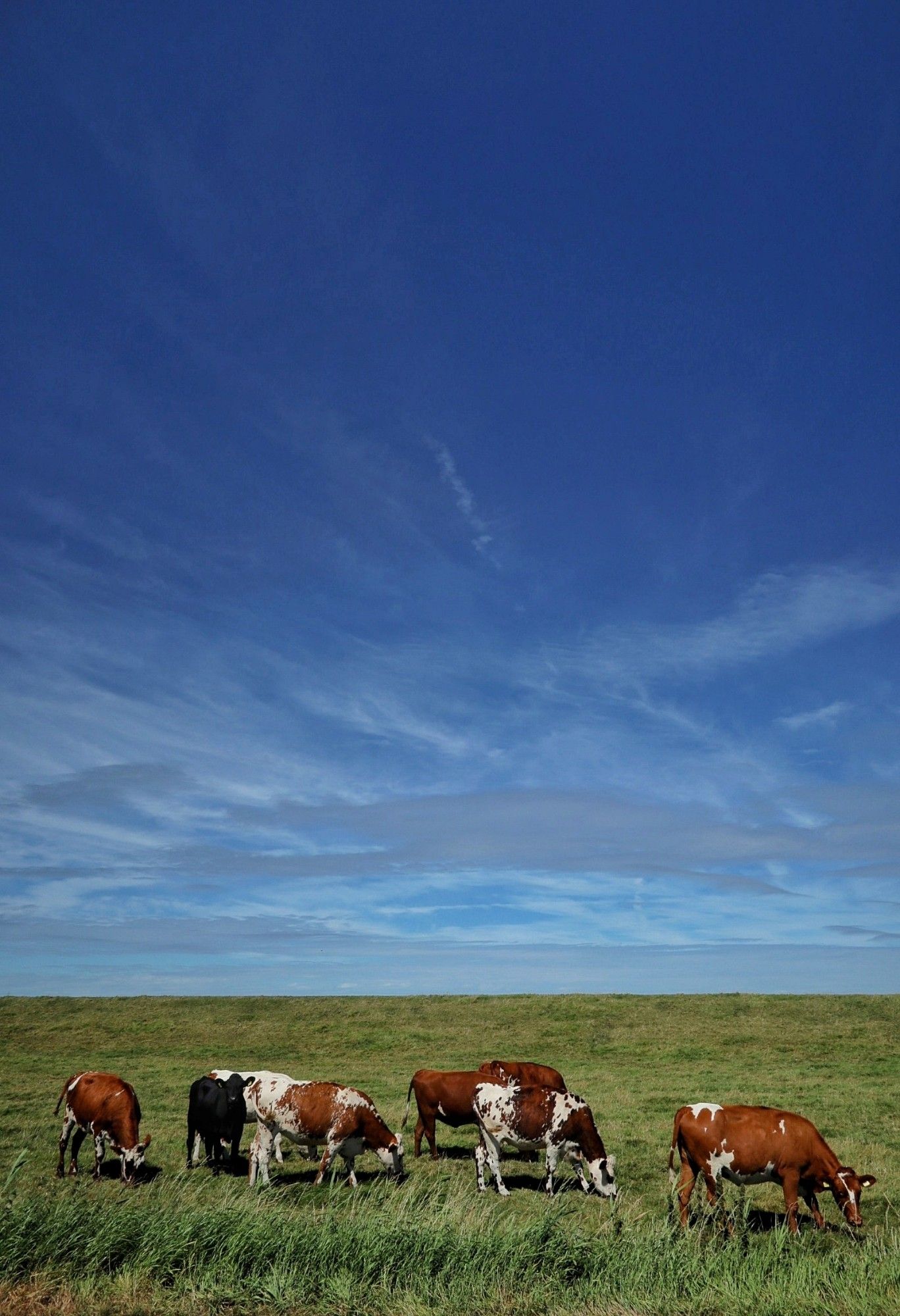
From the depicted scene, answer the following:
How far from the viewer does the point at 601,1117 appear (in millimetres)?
23594

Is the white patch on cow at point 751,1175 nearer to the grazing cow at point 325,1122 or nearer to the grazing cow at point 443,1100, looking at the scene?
the grazing cow at point 325,1122

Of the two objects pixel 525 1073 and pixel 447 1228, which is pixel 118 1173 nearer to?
pixel 447 1228

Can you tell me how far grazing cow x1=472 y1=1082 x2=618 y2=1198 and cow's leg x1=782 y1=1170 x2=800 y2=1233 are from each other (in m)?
3.50

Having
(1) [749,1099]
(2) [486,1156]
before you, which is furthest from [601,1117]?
(2) [486,1156]

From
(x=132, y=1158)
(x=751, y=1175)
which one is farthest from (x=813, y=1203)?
(x=132, y=1158)

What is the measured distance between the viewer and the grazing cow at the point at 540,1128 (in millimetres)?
16156

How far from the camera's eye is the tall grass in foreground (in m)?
9.30

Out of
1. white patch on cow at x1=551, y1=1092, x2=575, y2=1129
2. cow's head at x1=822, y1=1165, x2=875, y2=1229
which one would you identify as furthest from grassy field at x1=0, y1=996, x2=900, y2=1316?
white patch on cow at x1=551, y1=1092, x2=575, y2=1129

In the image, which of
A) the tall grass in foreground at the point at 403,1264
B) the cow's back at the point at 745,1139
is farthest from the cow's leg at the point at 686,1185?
the tall grass in foreground at the point at 403,1264

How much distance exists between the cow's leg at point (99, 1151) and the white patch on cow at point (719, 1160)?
11554mm

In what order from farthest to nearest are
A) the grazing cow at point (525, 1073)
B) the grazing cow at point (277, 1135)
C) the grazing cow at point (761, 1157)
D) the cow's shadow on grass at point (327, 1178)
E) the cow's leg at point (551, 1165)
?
the grazing cow at point (525, 1073), the grazing cow at point (277, 1135), the cow's shadow on grass at point (327, 1178), the cow's leg at point (551, 1165), the grazing cow at point (761, 1157)

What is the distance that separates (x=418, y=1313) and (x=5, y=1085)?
29271mm

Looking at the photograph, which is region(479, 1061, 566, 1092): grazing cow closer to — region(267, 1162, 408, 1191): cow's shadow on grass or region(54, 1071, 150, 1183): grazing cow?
region(267, 1162, 408, 1191): cow's shadow on grass

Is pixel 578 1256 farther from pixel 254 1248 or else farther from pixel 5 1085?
pixel 5 1085
